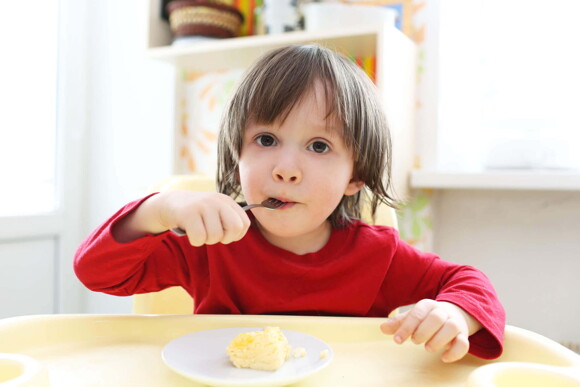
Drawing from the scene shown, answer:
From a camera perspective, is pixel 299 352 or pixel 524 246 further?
pixel 524 246

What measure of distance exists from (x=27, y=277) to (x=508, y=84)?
1.56m

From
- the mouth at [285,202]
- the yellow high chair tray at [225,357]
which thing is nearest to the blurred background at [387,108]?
the mouth at [285,202]

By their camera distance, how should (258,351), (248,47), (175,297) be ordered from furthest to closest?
(248,47), (175,297), (258,351)

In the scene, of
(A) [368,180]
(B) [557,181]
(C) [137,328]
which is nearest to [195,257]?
(C) [137,328]

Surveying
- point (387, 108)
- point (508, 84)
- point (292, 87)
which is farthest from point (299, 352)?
point (508, 84)

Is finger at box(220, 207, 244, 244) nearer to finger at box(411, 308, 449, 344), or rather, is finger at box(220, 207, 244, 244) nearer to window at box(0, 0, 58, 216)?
finger at box(411, 308, 449, 344)

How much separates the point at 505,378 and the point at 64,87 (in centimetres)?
177

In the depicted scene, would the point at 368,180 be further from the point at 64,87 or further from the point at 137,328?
the point at 64,87

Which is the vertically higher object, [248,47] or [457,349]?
[248,47]

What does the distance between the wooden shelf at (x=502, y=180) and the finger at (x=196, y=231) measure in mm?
905

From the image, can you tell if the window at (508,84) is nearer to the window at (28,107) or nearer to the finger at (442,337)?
the finger at (442,337)

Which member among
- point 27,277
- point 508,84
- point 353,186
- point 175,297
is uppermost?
point 508,84

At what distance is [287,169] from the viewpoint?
725 millimetres

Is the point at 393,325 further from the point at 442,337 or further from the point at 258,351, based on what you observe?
the point at 258,351
